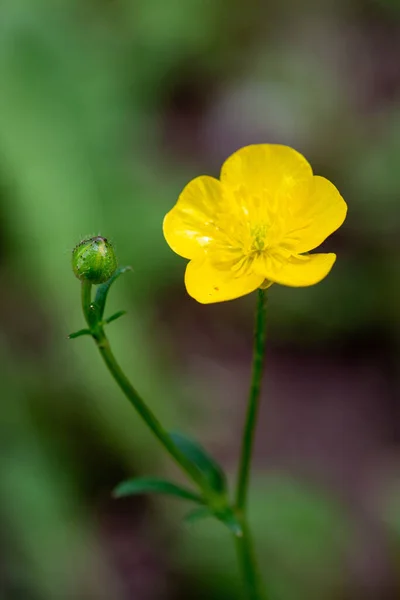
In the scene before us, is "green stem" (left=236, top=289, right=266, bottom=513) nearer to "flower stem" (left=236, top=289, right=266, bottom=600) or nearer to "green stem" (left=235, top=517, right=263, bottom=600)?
"flower stem" (left=236, top=289, right=266, bottom=600)

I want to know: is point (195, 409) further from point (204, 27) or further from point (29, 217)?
point (204, 27)

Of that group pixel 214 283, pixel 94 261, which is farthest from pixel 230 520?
pixel 94 261

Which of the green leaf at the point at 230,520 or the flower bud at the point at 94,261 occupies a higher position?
the flower bud at the point at 94,261

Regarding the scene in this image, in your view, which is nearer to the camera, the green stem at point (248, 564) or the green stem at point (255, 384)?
the green stem at point (255, 384)

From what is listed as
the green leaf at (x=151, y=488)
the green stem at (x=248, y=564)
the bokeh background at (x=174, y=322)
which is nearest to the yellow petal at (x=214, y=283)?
the green leaf at (x=151, y=488)

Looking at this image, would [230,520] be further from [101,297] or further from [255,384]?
[101,297]

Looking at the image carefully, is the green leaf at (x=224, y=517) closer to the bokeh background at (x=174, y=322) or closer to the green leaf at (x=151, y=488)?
→ the green leaf at (x=151, y=488)

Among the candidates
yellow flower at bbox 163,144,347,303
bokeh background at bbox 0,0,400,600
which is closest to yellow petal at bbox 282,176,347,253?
yellow flower at bbox 163,144,347,303

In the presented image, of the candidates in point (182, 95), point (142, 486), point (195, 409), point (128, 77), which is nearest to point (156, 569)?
point (195, 409)
